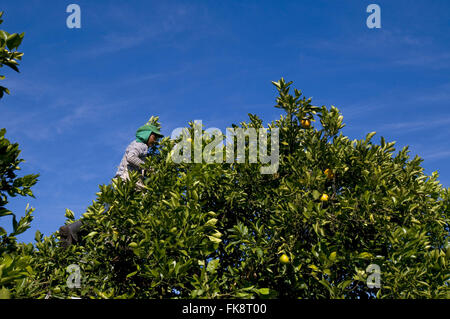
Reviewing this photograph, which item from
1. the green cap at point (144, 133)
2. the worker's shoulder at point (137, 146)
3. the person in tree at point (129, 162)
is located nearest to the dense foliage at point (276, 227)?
the person in tree at point (129, 162)

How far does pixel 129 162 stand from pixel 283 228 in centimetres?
388

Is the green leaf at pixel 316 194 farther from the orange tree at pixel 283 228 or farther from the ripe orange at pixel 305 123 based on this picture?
the ripe orange at pixel 305 123

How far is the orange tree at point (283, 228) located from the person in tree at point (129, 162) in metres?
0.78

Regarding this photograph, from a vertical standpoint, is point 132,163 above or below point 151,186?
above

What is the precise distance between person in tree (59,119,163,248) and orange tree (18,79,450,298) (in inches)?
30.9

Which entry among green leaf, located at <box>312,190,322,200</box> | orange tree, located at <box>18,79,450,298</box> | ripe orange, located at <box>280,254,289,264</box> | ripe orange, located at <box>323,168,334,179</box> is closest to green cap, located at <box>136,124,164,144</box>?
orange tree, located at <box>18,79,450,298</box>

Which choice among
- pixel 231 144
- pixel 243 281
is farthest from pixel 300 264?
pixel 231 144

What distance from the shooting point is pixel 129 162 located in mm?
8133

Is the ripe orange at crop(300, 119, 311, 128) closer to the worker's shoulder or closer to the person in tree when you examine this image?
the person in tree

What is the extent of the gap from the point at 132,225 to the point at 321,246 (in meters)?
2.85

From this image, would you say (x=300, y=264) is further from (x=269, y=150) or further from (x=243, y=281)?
(x=269, y=150)

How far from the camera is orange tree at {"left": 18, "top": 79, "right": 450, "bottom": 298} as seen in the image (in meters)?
5.20

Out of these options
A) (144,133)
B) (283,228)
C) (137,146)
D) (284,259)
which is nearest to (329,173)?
(283,228)

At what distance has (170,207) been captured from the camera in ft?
18.7
